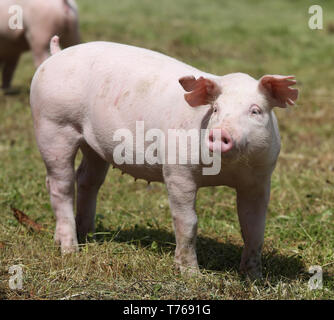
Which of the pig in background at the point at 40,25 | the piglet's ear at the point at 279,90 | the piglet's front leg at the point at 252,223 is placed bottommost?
Answer: the piglet's front leg at the point at 252,223

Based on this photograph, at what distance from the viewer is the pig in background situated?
6.87 metres

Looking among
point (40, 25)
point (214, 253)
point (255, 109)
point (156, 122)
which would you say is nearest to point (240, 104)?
point (255, 109)

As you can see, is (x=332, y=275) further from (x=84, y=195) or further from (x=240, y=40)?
(x=240, y=40)

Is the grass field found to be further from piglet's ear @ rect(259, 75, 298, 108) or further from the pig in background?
piglet's ear @ rect(259, 75, 298, 108)

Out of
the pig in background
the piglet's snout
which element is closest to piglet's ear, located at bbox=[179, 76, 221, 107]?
the piglet's snout

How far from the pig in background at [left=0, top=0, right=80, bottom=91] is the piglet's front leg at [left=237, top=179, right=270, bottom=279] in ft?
12.8

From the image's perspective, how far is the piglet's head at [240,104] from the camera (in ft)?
9.68

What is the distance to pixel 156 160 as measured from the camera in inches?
138

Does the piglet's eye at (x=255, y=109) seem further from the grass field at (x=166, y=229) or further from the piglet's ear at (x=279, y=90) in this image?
the grass field at (x=166, y=229)

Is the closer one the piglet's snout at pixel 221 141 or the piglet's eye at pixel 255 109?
the piglet's snout at pixel 221 141

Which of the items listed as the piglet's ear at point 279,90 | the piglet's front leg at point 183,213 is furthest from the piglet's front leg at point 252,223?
the piglet's ear at point 279,90

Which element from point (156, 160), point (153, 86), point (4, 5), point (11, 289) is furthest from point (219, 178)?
point (4, 5)

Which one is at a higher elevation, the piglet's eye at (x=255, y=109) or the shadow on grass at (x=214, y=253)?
the piglet's eye at (x=255, y=109)
